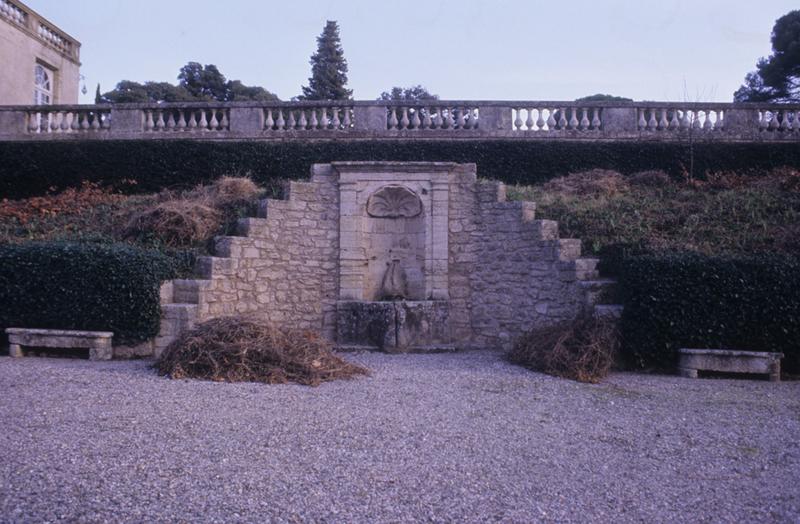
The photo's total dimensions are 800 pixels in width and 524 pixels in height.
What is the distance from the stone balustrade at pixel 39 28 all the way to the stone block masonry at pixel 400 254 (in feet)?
44.7

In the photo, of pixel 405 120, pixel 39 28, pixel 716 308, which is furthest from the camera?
pixel 39 28

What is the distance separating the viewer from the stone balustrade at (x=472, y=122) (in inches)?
470

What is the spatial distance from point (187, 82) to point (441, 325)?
27010mm

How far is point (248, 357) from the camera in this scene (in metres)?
6.00

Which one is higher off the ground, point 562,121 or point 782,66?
point 782,66

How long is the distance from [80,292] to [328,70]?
25.0m

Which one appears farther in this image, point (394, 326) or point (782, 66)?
point (782, 66)

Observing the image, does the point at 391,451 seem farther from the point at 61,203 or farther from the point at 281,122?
the point at 281,122

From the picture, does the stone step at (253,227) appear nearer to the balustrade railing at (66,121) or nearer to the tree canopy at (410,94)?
the balustrade railing at (66,121)

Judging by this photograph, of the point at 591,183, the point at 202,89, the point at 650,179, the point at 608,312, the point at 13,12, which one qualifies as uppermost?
the point at 202,89

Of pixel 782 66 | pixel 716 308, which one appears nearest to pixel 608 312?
pixel 716 308

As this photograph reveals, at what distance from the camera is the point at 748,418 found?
15.4 feet

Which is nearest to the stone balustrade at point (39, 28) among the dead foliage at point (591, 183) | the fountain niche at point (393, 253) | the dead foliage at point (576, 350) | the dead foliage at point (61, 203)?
the dead foliage at point (61, 203)

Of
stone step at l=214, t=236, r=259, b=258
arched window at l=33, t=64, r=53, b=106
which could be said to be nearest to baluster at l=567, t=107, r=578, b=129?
stone step at l=214, t=236, r=259, b=258
